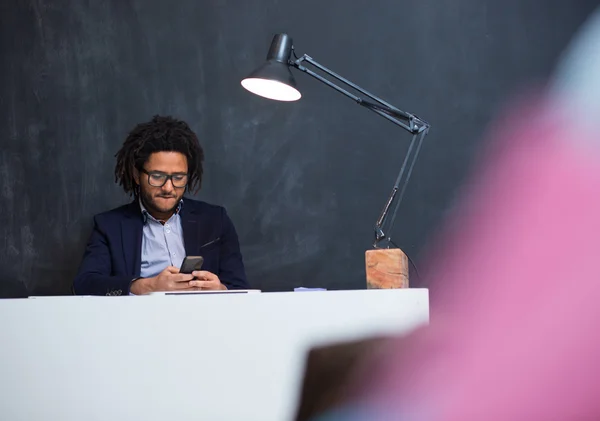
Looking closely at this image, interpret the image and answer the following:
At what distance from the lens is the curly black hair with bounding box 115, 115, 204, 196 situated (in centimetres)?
215

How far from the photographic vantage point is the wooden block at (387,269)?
138cm

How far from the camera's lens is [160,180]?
2.06 meters

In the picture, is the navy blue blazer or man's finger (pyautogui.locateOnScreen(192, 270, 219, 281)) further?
the navy blue blazer

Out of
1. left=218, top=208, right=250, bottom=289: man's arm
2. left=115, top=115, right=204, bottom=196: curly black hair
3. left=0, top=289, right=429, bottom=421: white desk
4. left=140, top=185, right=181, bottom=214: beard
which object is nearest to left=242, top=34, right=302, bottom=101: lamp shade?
left=115, top=115, right=204, bottom=196: curly black hair

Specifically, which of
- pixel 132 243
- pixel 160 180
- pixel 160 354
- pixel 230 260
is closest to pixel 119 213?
pixel 132 243

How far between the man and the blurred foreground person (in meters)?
0.88

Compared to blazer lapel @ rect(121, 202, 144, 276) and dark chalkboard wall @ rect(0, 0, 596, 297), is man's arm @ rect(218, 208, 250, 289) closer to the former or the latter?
dark chalkboard wall @ rect(0, 0, 596, 297)

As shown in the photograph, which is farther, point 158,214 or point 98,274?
point 158,214

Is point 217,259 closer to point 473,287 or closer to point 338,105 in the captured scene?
point 338,105

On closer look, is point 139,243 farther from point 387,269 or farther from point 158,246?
point 387,269

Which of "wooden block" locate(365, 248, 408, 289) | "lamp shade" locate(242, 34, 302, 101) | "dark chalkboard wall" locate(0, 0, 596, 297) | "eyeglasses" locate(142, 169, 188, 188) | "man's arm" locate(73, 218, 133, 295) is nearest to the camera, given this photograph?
"wooden block" locate(365, 248, 408, 289)

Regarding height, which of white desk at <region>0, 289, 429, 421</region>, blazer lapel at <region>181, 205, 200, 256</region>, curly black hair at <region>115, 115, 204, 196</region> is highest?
curly black hair at <region>115, 115, 204, 196</region>

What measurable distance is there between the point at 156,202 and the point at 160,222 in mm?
130

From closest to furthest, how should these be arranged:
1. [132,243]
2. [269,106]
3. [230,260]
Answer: [132,243] → [230,260] → [269,106]
